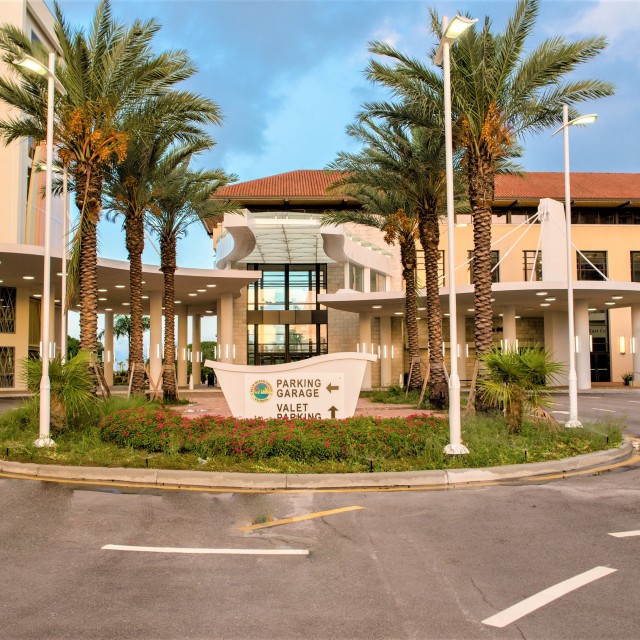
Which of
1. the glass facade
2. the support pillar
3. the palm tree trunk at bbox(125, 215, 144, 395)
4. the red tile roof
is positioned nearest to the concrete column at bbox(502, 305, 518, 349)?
the glass facade

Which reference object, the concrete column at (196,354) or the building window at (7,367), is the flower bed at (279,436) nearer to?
the building window at (7,367)

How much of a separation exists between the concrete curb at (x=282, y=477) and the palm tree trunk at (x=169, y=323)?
15.6 m

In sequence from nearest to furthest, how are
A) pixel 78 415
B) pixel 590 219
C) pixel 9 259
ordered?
pixel 78 415 → pixel 9 259 → pixel 590 219

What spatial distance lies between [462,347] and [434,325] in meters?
25.0

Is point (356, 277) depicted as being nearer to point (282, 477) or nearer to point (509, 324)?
point (509, 324)

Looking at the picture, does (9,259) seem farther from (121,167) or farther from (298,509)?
(298,509)

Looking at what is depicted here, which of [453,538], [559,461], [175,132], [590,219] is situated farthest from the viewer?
[590,219]

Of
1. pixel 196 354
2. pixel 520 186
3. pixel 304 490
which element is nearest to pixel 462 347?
pixel 520 186

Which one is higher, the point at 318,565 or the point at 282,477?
the point at 282,477

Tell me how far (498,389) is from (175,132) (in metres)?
13.7

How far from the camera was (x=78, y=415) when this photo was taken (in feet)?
47.0

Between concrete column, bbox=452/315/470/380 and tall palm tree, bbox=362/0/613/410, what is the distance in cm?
2862

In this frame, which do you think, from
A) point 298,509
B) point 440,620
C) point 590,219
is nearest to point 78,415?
point 298,509

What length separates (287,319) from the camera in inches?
1775
